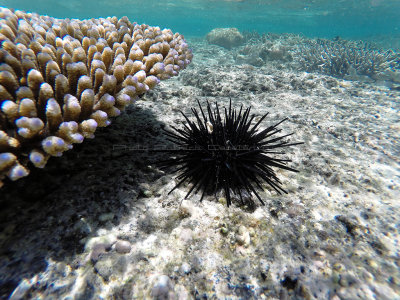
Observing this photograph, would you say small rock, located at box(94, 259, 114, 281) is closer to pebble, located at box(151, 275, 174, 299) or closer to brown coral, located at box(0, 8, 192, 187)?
pebble, located at box(151, 275, 174, 299)

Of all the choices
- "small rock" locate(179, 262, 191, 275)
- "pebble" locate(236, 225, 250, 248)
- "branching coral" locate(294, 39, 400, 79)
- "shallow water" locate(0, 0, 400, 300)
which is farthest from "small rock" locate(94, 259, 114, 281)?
"branching coral" locate(294, 39, 400, 79)

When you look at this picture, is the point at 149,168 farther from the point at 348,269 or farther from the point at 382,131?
→ the point at 382,131

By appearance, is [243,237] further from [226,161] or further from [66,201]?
[66,201]

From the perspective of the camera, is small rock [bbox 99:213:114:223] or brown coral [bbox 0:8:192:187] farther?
small rock [bbox 99:213:114:223]

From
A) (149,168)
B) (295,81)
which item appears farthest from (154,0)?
(149,168)

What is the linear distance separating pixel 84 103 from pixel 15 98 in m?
0.54

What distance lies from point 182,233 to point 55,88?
173cm

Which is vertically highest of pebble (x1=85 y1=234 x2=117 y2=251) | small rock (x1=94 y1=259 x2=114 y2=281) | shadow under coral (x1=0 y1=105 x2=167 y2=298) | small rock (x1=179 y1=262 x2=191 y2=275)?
shadow under coral (x1=0 y1=105 x2=167 y2=298)

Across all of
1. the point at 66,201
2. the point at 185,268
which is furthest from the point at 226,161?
the point at 66,201

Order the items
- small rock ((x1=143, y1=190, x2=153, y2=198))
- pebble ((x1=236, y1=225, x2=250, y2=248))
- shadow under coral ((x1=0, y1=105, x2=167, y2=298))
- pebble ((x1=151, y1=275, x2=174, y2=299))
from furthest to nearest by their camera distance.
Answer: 1. small rock ((x1=143, y1=190, x2=153, y2=198))
2. pebble ((x1=236, y1=225, x2=250, y2=248))
3. shadow under coral ((x1=0, y1=105, x2=167, y2=298))
4. pebble ((x1=151, y1=275, x2=174, y2=299))

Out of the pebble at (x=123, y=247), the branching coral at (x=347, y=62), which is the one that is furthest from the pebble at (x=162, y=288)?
the branching coral at (x=347, y=62)

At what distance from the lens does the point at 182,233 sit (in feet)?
6.18

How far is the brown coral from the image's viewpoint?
58.8 inches

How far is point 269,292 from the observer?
61.3 inches
